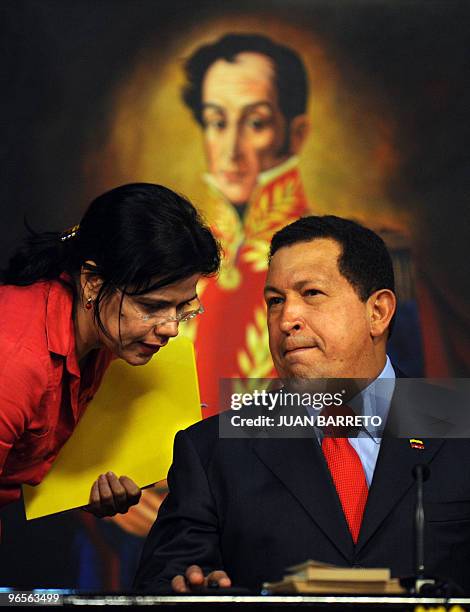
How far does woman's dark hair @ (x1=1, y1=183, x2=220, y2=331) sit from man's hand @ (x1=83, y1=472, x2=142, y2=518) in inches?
17.8

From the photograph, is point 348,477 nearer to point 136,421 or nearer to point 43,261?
point 136,421

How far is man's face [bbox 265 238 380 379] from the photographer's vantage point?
2.40 meters

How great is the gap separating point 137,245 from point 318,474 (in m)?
0.64

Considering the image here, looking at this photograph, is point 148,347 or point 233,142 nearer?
point 148,347

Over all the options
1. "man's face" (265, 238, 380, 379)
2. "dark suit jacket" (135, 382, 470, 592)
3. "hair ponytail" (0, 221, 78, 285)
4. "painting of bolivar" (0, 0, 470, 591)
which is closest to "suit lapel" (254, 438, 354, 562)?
"dark suit jacket" (135, 382, 470, 592)

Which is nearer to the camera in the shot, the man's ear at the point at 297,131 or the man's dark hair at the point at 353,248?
the man's dark hair at the point at 353,248

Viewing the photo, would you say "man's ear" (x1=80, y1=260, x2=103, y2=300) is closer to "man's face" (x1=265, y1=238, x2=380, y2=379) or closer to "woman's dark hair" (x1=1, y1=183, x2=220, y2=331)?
"woman's dark hair" (x1=1, y1=183, x2=220, y2=331)

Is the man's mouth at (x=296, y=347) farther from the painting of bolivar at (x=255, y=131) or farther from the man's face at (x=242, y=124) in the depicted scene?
the man's face at (x=242, y=124)

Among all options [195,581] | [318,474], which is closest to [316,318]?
[318,474]

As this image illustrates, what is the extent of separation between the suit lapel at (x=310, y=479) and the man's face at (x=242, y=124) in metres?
1.53

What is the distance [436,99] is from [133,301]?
1.76 m

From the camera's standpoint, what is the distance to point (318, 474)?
7.32 ft

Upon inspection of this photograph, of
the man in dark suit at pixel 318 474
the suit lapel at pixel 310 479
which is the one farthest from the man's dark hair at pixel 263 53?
the suit lapel at pixel 310 479

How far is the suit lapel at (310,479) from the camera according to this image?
2123mm
